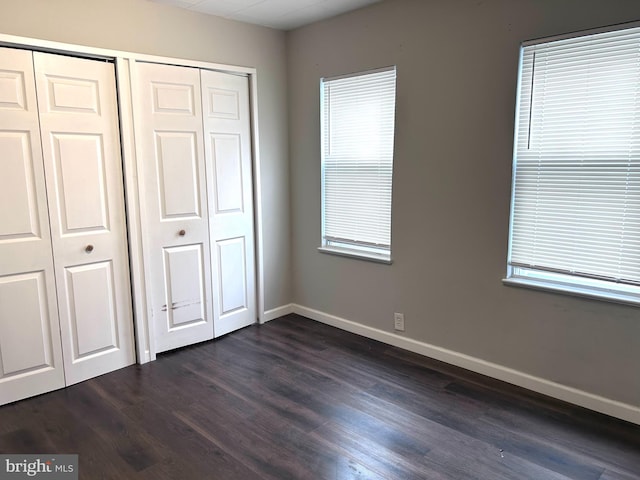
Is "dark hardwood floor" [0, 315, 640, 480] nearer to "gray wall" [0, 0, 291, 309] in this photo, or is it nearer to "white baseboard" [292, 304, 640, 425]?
"white baseboard" [292, 304, 640, 425]

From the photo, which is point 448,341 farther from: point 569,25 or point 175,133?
point 175,133

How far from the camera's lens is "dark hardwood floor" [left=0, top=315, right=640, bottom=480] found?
209 cm

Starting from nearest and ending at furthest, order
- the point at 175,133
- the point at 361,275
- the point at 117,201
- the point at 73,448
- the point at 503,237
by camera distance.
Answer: the point at 73,448 < the point at 503,237 < the point at 117,201 < the point at 175,133 < the point at 361,275

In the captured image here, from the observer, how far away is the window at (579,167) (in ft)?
7.53

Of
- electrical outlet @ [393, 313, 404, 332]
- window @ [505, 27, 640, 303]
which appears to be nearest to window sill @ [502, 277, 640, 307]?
window @ [505, 27, 640, 303]

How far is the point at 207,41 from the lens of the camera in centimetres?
337

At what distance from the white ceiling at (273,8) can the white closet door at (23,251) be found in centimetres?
115

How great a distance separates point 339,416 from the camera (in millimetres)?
2510

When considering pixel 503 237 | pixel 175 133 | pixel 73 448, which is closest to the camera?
pixel 73 448

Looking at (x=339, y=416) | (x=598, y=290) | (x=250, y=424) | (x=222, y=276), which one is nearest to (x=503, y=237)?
(x=598, y=290)

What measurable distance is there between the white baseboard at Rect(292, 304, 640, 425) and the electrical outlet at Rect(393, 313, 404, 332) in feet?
0.22

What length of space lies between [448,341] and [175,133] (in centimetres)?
244

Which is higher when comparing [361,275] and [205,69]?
[205,69]

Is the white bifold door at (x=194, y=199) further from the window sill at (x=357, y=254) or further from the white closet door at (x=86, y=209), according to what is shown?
the window sill at (x=357, y=254)
